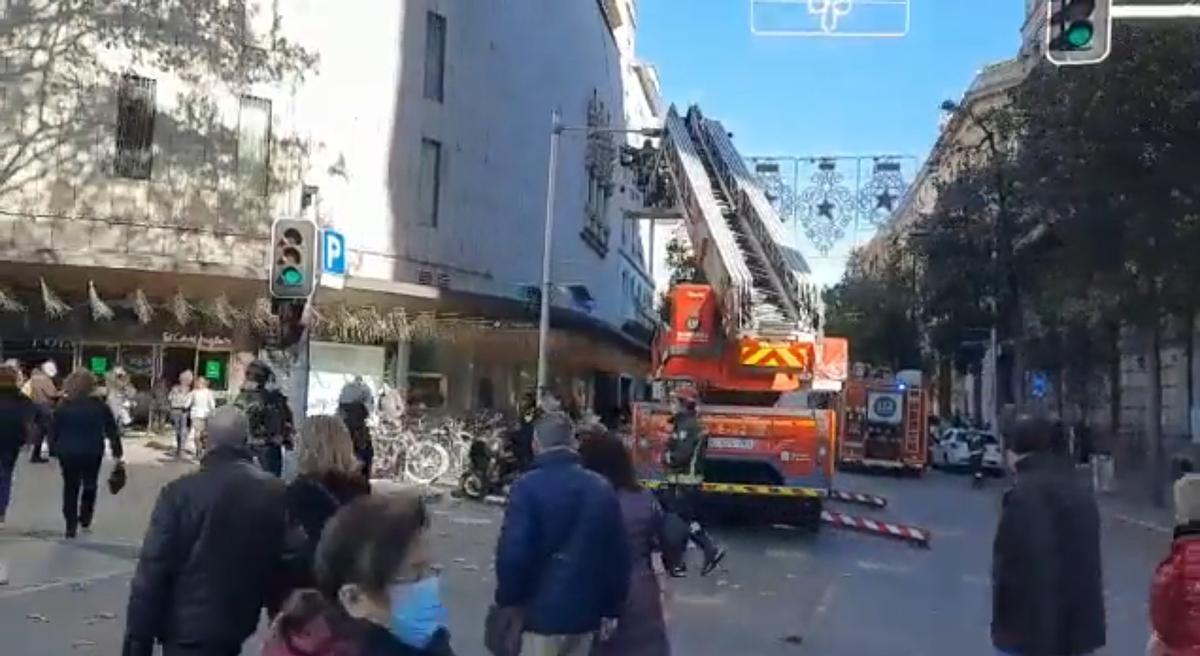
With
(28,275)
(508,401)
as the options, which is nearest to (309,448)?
(28,275)

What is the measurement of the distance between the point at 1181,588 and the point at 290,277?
309 inches

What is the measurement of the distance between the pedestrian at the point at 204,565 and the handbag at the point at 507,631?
0.85 meters

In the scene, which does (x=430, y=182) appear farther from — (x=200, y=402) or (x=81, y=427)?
(x=81, y=427)

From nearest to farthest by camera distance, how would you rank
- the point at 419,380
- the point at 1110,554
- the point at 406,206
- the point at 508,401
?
the point at 1110,554 → the point at 406,206 → the point at 419,380 → the point at 508,401

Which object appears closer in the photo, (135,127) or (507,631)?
(507,631)

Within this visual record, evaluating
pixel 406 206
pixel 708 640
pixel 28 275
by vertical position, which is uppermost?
pixel 406 206

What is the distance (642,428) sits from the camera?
18.4m

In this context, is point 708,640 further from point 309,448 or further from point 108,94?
point 108,94

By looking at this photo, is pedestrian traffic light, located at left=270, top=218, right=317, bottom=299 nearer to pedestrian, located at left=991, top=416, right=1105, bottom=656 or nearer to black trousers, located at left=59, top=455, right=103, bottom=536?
black trousers, located at left=59, top=455, right=103, bottom=536

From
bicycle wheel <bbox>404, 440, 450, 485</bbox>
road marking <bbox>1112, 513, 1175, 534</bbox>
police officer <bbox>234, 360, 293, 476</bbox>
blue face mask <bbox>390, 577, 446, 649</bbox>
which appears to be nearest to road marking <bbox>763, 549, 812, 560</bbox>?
police officer <bbox>234, 360, 293, 476</bbox>

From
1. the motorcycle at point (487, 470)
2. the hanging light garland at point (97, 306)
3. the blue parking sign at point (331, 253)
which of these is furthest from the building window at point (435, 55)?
the blue parking sign at point (331, 253)

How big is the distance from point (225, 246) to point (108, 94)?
365cm

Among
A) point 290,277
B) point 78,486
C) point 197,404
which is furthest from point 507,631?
point 197,404

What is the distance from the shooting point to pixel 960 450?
4656cm
